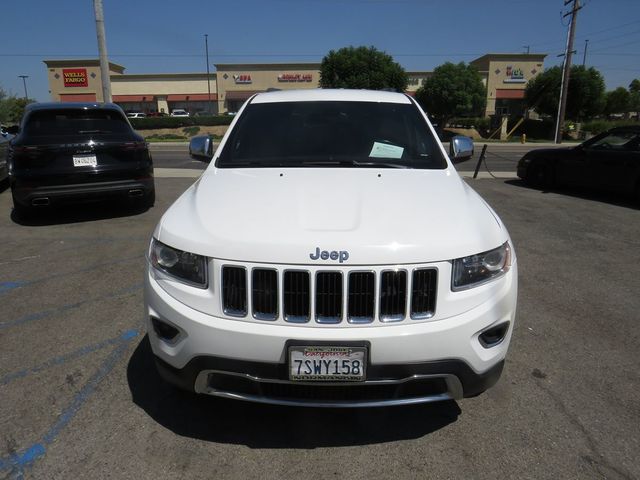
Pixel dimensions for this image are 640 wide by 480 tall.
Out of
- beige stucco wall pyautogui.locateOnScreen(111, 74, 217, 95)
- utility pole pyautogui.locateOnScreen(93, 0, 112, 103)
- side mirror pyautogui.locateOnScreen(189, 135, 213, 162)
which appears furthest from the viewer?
beige stucco wall pyautogui.locateOnScreen(111, 74, 217, 95)

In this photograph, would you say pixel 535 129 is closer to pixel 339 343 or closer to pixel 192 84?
pixel 192 84

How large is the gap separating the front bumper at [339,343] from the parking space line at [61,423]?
741 millimetres

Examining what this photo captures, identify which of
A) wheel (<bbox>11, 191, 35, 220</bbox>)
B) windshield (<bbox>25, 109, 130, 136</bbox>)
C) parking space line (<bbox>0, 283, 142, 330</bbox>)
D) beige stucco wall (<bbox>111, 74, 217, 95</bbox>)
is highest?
beige stucco wall (<bbox>111, 74, 217, 95</bbox>)

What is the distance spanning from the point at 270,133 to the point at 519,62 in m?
62.5

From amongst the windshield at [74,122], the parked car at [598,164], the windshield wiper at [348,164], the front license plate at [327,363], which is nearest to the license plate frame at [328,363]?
the front license plate at [327,363]

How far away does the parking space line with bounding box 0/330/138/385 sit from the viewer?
9.95 ft

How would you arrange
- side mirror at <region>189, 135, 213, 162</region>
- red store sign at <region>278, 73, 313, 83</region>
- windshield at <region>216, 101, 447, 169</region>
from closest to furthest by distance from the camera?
windshield at <region>216, 101, 447, 169</region>
side mirror at <region>189, 135, 213, 162</region>
red store sign at <region>278, 73, 313, 83</region>

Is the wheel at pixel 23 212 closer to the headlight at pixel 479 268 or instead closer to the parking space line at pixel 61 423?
the parking space line at pixel 61 423

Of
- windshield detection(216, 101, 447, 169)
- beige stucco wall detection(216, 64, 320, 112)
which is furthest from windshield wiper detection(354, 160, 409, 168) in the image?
beige stucco wall detection(216, 64, 320, 112)

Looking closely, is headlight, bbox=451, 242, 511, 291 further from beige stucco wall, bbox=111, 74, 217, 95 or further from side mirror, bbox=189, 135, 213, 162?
beige stucco wall, bbox=111, 74, 217, 95

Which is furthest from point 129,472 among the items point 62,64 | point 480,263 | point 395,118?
point 62,64

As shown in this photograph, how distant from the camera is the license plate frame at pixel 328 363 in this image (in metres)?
2.09

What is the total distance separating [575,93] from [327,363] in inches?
1870

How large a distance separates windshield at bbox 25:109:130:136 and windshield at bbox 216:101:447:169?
160 inches
